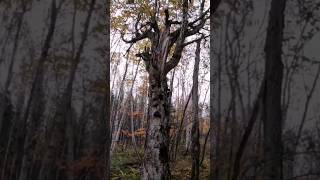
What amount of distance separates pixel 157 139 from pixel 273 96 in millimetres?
1946

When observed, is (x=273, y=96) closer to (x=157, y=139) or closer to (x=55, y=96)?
(x=55, y=96)

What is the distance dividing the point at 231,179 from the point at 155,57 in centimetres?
213

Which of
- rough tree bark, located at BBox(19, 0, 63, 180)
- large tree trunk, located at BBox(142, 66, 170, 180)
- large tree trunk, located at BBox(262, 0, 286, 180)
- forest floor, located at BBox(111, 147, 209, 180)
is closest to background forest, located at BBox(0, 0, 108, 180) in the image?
rough tree bark, located at BBox(19, 0, 63, 180)

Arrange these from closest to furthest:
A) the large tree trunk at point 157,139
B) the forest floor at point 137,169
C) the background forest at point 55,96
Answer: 1. the background forest at point 55,96
2. the large tree trunk at point 157,139
3. the forest floor at point 137,169

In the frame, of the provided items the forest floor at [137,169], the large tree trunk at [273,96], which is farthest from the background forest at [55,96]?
the forest floor at [137,169]

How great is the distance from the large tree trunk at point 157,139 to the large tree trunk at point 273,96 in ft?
6.12

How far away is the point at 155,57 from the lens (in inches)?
174

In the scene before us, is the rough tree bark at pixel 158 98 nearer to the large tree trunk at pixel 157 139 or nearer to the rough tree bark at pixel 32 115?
the large tree trunk at pixel 157 139

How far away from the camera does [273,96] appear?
98.5 inches

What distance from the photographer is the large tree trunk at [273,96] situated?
8.12 feet

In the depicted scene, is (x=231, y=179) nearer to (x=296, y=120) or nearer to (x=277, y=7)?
(x=296, y=120)

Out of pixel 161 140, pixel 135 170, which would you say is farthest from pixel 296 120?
pixel 135 170

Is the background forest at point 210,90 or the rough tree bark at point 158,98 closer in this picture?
the background forest at point 210,90

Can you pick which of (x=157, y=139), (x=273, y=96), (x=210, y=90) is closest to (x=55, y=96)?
(x=210, y=90)
